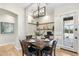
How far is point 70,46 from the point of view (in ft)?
6.92

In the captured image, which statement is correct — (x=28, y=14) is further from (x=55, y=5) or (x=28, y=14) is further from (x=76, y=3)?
(x=76, y=3)

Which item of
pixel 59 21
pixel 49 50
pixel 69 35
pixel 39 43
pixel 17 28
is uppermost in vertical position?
pixel 59 21

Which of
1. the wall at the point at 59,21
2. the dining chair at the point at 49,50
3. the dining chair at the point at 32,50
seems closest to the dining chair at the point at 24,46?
the dining chair at the point at 32,50

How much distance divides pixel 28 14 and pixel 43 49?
34.3 inches

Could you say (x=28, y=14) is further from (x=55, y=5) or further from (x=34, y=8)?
(x=55, y=5)

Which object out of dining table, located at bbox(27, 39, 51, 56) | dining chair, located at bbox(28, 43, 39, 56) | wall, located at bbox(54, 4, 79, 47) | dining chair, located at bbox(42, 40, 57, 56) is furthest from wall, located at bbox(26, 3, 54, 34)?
dining chair, located at bbox(42, 40, 57, 56)

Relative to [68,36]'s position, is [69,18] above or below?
above

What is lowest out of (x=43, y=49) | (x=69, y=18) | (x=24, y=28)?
(x=43, y=49)

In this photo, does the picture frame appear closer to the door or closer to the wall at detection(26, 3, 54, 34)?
the wall at detection(26, 3, 54, 34)

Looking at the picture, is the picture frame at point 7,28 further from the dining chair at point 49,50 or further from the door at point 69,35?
the door at point 69,35

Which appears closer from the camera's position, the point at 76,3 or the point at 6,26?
the point at 76,3

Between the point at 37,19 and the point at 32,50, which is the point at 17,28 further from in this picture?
the point at 32,50

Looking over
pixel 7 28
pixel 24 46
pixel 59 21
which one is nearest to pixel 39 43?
pixel 24 46

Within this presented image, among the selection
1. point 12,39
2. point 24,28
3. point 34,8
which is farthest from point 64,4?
point 12,39
